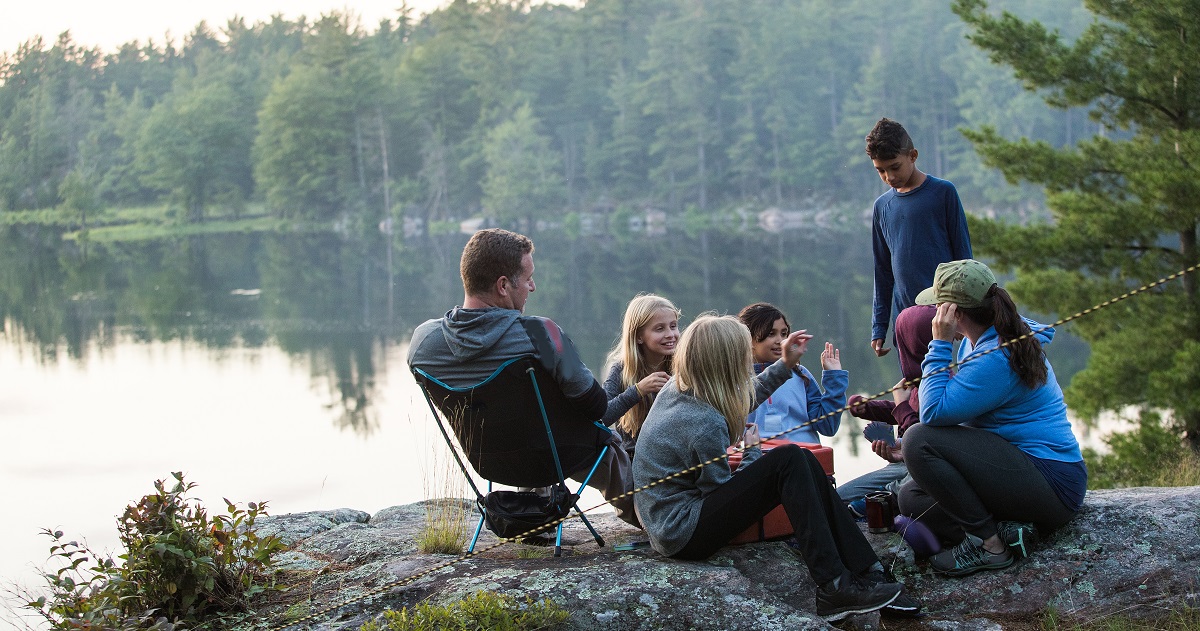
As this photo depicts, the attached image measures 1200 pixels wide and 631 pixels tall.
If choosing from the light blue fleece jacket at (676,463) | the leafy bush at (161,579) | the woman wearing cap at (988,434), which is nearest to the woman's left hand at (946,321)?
the woman wearing cap at (988,434)

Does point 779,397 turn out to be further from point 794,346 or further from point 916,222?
point 916,222

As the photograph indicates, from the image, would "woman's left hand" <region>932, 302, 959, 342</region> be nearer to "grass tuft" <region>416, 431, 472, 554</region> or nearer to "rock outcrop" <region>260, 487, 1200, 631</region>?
"rock outcrop" <region>260, 487, 1200, 631</region>

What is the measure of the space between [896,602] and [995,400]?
0.63 metres

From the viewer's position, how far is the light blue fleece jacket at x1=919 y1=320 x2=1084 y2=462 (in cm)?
329

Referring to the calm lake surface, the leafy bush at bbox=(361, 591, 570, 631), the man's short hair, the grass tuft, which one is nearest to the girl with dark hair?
the man's short hair

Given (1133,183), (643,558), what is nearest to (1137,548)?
(643,558)

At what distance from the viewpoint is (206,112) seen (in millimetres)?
64562

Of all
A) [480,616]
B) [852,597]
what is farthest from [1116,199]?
[480,616]

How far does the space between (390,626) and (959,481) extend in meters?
1.64

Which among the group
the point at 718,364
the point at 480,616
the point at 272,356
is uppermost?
the point at 718,364

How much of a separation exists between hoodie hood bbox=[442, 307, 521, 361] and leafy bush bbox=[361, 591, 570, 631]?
77cm

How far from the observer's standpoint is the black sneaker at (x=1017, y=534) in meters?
3.42

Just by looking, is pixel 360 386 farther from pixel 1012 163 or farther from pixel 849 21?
pixel 849 21

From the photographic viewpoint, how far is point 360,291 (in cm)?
3094
